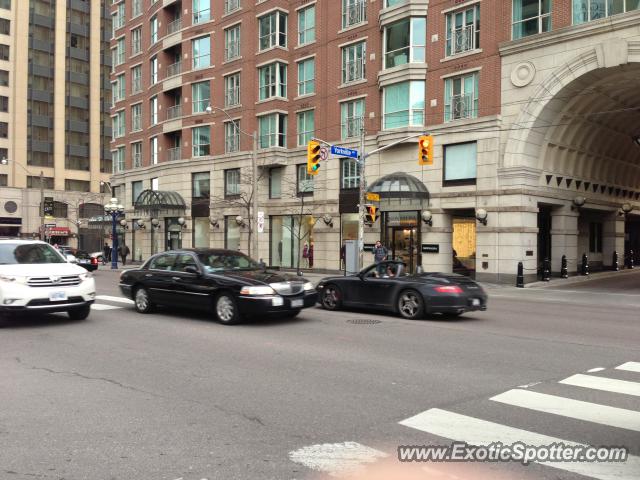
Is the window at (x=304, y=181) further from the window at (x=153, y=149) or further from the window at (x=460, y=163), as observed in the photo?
the window at (x=153, y=149)

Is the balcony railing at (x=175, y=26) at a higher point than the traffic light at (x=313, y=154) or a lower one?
higher

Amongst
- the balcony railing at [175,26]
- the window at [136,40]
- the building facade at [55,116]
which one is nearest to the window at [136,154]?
the window at [136,40]

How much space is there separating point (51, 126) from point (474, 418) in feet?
254

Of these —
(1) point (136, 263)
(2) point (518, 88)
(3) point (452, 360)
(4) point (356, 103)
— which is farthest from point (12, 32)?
(3) point (452, 360)

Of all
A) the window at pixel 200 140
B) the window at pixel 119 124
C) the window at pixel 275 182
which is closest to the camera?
the window at pixel 275 182

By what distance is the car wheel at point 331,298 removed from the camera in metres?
13.5

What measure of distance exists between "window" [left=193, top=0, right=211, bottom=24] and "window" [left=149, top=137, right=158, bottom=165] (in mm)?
9533

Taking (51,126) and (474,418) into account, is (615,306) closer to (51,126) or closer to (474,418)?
(474,418)

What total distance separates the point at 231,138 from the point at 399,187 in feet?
47.6

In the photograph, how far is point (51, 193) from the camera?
70.2 meters

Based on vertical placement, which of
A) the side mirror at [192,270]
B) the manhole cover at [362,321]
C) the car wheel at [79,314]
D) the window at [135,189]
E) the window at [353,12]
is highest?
the window at [353,12]

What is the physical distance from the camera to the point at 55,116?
235 ft

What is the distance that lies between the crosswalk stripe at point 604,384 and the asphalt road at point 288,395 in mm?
35

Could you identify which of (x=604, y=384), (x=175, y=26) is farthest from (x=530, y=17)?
(x=175, y=26)
